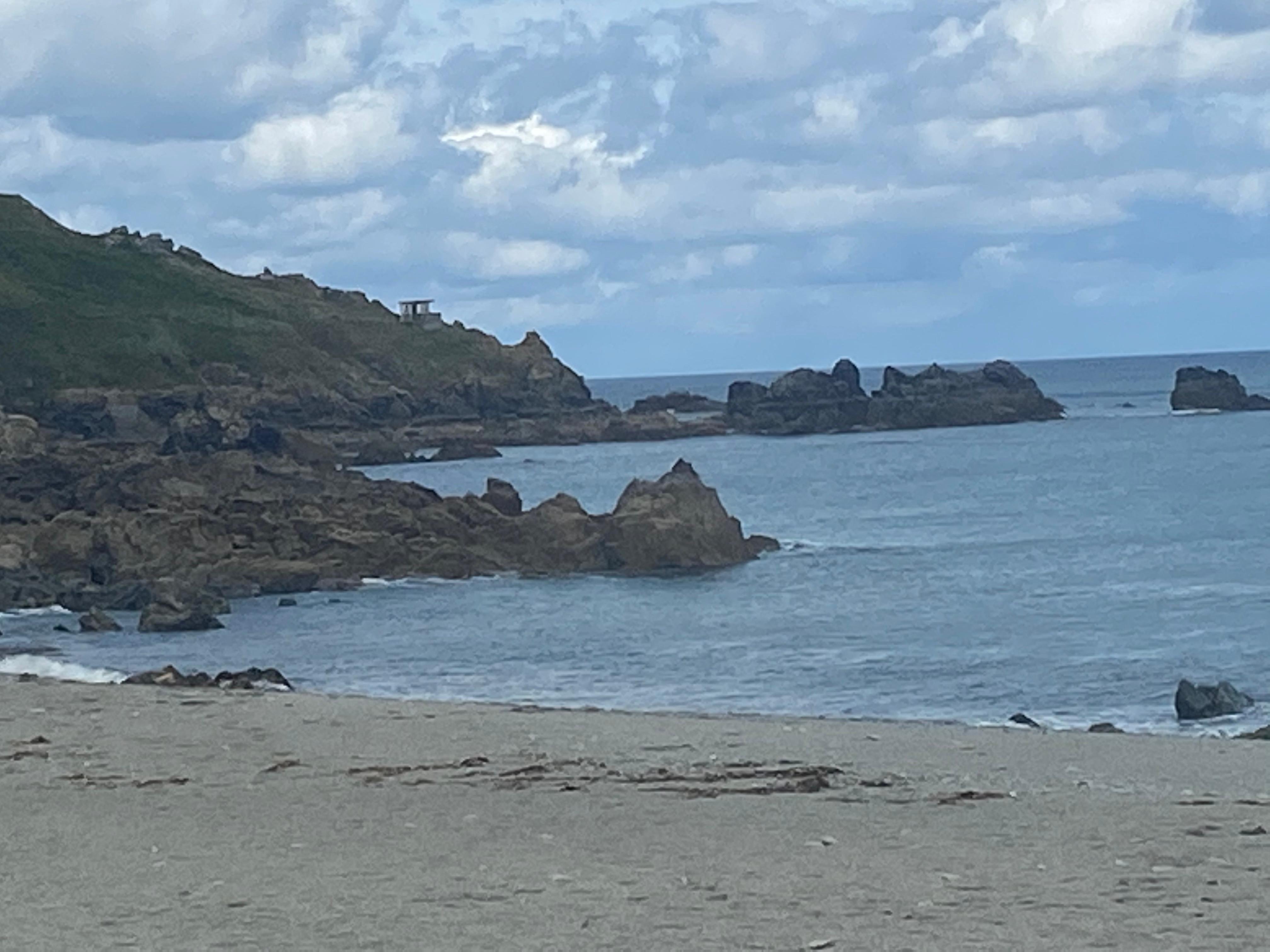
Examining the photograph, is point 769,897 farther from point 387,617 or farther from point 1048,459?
point 1048,459

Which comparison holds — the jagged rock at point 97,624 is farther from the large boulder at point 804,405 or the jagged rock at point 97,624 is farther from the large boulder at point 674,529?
the large boulder at point 804,405

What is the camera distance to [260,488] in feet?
174

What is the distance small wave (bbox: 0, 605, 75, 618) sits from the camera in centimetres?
3788

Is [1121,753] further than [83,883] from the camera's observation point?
Yes

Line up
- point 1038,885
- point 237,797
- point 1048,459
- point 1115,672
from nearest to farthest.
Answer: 1. point 1038,885
2. point 237,797
3. point 1115,672
4. point 1048,459

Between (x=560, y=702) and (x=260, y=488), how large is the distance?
2811 centimetres

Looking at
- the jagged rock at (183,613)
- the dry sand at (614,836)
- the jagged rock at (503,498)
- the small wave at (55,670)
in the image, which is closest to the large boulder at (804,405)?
the jagged rock at (503,498)

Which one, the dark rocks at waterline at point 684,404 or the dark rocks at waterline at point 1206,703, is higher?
the dark rocks at waterline at point 684,404

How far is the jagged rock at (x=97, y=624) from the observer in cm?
3525

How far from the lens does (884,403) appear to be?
5295 inches

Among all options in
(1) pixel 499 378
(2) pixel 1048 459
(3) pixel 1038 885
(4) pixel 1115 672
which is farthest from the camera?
(1) pixel 499 378

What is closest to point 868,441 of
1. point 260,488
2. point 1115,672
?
point 260,488

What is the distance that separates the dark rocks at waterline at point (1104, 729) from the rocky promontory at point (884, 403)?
10879 cm

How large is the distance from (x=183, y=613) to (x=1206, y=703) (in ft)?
64.9
